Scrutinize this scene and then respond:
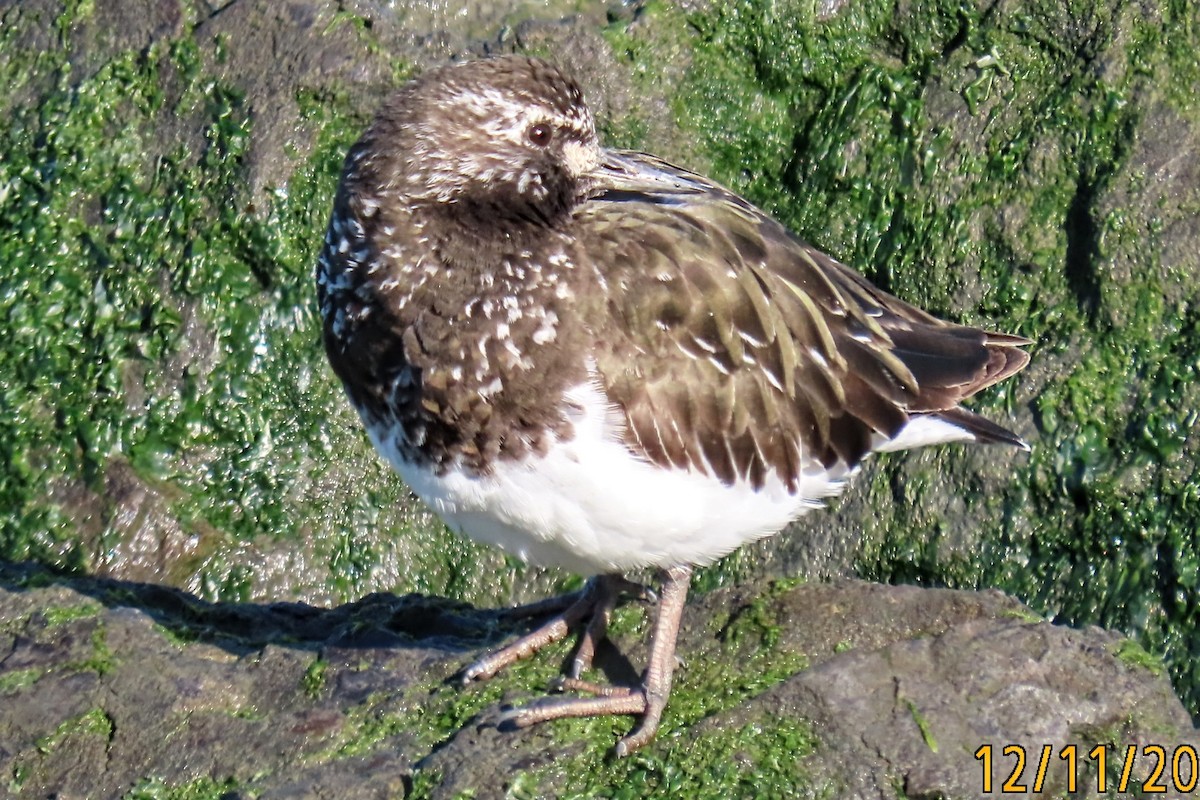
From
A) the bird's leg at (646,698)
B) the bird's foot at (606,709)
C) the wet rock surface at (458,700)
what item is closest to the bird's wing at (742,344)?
the bird's leg at (646,698)

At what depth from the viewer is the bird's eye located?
190 inches

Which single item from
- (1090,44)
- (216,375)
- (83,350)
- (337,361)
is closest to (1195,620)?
(1090,44)

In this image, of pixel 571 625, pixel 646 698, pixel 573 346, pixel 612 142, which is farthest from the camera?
pixel 612 142

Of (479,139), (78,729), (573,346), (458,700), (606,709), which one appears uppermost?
(479,139)

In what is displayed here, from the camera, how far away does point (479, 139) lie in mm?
4762

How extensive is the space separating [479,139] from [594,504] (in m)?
1.24

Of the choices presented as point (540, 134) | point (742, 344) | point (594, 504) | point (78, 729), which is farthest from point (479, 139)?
point (78, 729)

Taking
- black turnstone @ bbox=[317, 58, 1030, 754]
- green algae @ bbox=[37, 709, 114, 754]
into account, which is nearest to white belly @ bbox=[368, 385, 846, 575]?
black turnstone @ bbox=[317, 58, 1030, 754]

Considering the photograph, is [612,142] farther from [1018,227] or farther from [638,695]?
[638,695]

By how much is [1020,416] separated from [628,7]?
311 cm

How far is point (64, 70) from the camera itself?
8.01m

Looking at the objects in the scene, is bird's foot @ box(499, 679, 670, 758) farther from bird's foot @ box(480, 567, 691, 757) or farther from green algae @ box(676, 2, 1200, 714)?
green algae @ box(676, 2, 1200, 714)

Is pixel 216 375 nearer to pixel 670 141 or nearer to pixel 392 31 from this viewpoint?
pixel 392 31

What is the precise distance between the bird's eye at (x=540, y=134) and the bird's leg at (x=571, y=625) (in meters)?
1.69
